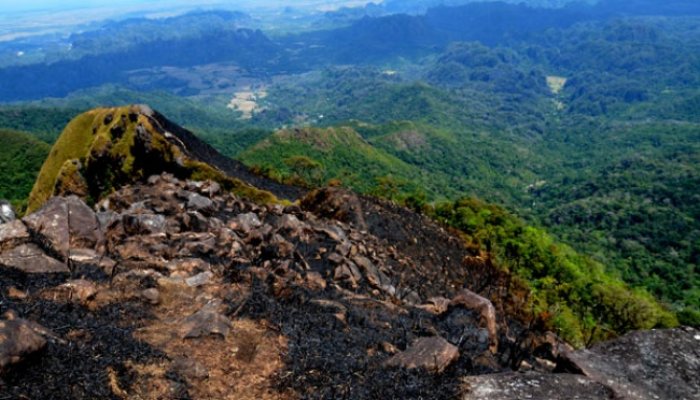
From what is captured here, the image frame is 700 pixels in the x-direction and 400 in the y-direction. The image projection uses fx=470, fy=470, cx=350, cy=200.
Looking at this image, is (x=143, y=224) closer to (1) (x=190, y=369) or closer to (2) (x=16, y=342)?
(1) (x=190, y=369)

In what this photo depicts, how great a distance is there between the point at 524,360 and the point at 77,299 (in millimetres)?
16405

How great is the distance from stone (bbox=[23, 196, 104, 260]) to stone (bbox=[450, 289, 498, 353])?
1626cm

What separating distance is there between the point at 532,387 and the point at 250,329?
8.80m

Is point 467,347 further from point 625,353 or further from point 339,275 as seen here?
point 339,275

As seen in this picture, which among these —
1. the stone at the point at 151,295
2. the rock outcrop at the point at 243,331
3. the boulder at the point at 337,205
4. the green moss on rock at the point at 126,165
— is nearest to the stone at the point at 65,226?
the rock outcrop at the point at 243,331

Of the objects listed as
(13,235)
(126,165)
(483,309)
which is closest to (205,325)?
(13,235)

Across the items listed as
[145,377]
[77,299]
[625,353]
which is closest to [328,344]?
[145,377]

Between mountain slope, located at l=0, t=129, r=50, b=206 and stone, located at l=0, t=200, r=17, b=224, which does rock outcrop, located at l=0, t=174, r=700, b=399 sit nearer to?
stone, located at l=0, t=200, r=17, b=224

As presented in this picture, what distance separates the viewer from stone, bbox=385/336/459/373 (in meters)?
13.5

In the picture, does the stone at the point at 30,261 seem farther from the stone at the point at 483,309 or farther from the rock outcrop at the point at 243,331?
the stone at the point at 483,309

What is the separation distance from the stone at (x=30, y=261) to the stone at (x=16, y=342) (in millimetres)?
5531

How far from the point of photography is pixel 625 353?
15.0m

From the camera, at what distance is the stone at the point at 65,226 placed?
64.0 ft

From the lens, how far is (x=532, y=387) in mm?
12539
